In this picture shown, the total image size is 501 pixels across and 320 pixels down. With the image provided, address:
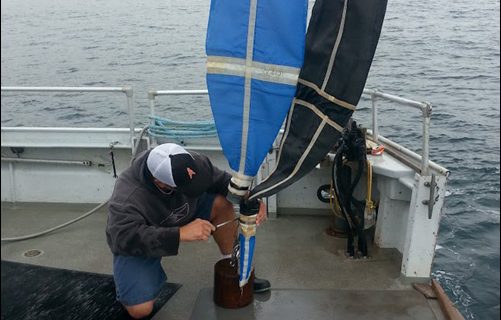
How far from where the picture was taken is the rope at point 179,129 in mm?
4227

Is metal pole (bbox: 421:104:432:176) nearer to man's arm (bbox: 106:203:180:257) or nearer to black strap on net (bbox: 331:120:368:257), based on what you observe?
black strap on net (bbox: 331:120:368:257)

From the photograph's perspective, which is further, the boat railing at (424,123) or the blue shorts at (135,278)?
the boat railing at (424,123)

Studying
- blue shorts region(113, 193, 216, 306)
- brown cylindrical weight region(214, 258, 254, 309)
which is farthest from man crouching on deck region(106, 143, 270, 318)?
brown cylindrical weight region(214, 258, 254, 309)

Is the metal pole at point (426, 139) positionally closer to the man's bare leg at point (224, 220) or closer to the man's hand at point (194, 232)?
the man's bare leg at point (224, 220)

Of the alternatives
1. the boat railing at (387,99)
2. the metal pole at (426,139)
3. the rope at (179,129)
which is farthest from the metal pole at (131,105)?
the metal pole at (426,139)

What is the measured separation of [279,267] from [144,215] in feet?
4.32

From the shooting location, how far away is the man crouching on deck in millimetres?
2451

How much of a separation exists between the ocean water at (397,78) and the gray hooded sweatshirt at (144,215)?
790 millimetres

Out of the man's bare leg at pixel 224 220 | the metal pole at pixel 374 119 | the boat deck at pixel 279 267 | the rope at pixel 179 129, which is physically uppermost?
the metal pole at pixel 374 119

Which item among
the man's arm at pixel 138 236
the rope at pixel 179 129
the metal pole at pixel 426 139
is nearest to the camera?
the man's arm at pixel 138 236

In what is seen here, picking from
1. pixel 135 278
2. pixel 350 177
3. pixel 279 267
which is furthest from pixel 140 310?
pixel 350 177

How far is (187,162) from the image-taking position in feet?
8.21

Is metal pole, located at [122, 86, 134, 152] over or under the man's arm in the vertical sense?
over

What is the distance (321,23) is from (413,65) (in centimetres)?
1146
